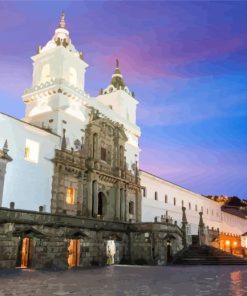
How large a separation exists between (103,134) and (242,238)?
4930cm

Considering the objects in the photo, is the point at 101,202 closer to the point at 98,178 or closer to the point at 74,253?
the point at 98,178

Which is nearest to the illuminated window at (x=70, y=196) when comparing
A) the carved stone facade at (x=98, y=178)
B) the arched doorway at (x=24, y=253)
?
the carved stone facade at (x=98, y=178)

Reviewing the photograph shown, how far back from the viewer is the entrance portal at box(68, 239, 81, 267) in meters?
26.8

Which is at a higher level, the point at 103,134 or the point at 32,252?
the point at 103,134

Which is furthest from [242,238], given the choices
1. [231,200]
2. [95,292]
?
[95,292]

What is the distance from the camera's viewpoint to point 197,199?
61.8 m

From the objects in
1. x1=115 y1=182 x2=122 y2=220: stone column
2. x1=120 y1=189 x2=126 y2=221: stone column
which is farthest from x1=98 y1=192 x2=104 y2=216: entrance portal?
x1=120 y1=189 x2=126 y2=221: stone column

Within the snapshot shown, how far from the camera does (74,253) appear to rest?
2711cm

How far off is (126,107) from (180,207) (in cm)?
1909

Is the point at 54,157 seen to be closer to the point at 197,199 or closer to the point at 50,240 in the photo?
the point at 50,240

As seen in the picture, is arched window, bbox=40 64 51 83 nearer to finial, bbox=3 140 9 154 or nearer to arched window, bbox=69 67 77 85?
arched window, bbox=69 67 77 85

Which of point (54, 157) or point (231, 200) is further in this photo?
point (231, 200)

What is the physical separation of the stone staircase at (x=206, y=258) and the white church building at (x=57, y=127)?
40.8 ft

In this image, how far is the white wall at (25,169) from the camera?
2762cm
